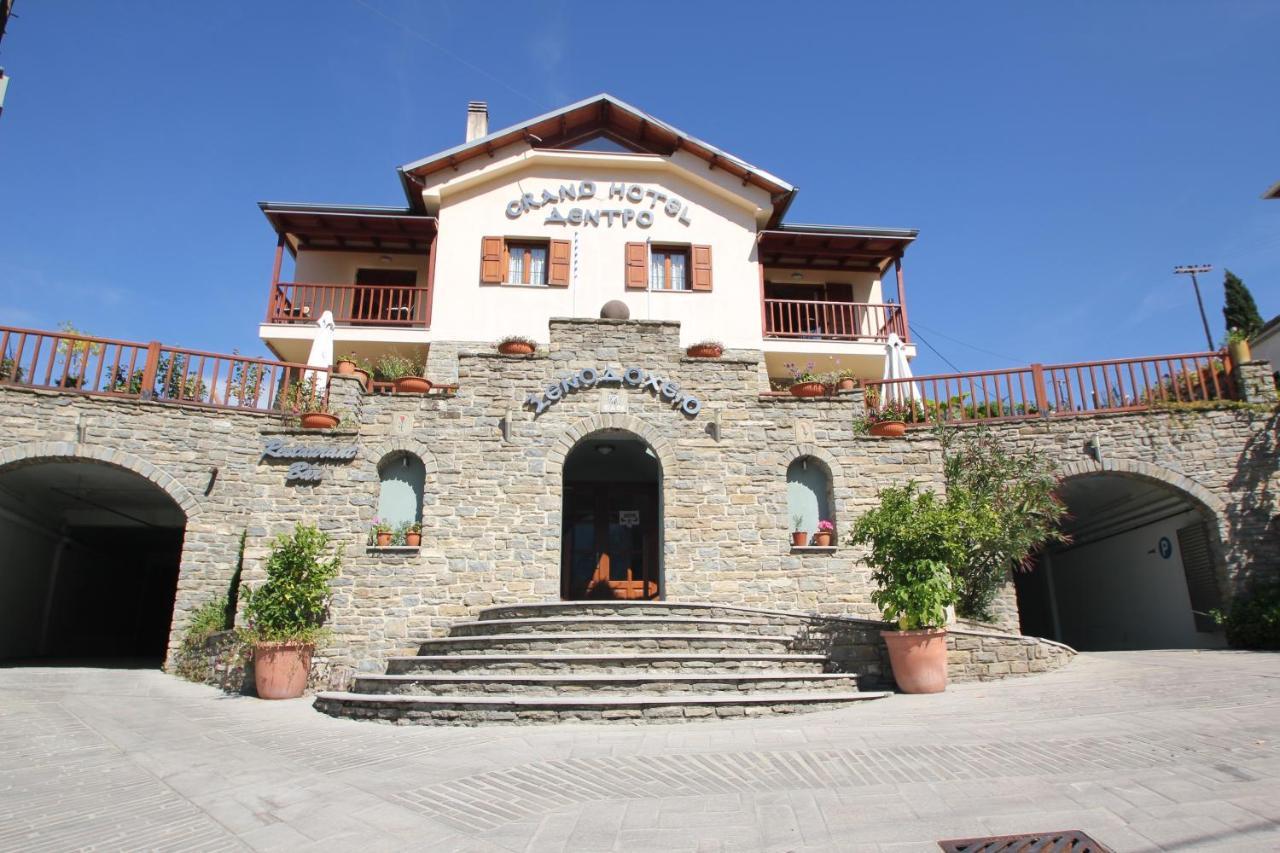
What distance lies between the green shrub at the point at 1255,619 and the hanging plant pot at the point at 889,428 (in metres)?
5.35

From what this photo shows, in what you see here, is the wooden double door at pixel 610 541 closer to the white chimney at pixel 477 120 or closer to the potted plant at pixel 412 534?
the potted plant at pixel 412 534

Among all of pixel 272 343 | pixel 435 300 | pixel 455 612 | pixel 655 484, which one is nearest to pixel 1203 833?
pixel 455 612

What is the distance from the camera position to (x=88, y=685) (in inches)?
384

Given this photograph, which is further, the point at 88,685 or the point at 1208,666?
the point at 88,685

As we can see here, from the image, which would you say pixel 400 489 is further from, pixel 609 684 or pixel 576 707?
pixel 576 707

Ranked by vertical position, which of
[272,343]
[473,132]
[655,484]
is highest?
[473,132]

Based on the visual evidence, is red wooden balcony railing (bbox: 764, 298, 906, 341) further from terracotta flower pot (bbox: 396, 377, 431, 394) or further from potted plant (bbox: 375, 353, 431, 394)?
terracotta flower pot (bbox: 396, 377, 431, 394)

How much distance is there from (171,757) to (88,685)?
17.0 ft

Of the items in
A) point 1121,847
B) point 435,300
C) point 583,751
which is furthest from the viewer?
point 435,300

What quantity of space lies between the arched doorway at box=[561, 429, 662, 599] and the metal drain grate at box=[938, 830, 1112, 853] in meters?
9.26

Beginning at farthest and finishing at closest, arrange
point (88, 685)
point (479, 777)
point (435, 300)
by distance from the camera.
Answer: point (435, 300)
point (88, 685)
point (479, 777)

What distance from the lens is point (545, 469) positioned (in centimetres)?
1155

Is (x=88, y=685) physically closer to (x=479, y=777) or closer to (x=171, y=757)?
(x=171, y=757)

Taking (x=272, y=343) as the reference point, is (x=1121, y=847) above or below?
below
